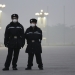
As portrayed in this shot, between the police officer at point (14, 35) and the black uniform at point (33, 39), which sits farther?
the black uniform at point (33, 39)

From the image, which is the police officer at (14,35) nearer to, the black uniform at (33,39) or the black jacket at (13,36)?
the black jacket at (13,36)

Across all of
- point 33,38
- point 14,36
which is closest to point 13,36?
point 14,36

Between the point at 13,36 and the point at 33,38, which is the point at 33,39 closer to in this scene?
the point at 33,38

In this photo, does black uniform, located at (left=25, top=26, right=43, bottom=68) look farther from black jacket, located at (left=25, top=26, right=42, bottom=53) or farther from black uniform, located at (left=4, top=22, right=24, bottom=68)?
black uniform, located at (left=4, top=22, right=24, bottom=68)

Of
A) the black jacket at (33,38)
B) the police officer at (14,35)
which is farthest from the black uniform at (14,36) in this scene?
the black jacket at (33,38)

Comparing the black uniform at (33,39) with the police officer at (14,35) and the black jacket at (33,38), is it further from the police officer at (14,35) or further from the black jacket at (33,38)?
the police officer at (14,35)

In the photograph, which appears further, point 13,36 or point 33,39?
point 33,39

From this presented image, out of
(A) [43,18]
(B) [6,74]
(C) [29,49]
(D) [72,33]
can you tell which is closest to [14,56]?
(C) [29,49]

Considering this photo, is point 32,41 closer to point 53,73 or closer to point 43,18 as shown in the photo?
point 53,73

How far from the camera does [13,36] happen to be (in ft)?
29.7

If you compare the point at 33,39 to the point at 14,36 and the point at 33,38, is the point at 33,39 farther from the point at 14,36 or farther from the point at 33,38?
the point at 14,36

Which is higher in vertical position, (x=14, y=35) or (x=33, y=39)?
(x=14, y=35)

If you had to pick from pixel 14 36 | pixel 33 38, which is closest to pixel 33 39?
pixel 33 38

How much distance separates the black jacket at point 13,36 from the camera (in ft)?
29.5
